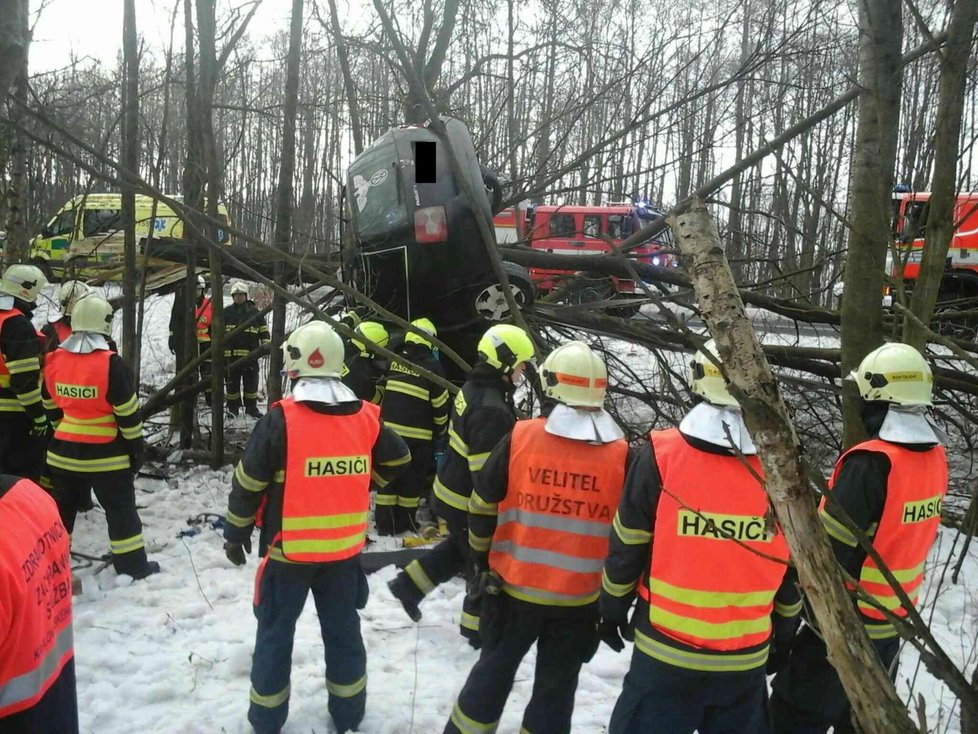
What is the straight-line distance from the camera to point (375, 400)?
624cm

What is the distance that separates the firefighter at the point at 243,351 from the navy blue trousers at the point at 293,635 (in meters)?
6.53

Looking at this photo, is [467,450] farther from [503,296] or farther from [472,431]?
[503,296]

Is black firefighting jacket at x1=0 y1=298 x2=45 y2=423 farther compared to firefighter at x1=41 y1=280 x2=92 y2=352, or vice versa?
firefighter at x1=41 y1=280 x2=92 y2=352

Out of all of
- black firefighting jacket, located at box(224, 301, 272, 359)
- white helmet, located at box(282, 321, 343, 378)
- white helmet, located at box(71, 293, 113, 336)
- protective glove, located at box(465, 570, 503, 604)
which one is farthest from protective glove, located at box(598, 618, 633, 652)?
black firefighting jacket, located at box(224, 301, 272, 359)

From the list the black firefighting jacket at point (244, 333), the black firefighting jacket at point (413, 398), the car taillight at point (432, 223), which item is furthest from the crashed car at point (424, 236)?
the black firefighting jacket at point (244, 333)

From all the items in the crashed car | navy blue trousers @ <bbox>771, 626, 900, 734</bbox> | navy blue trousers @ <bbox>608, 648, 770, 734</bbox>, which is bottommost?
navy blue trousers @ <bbox>771, 626, 900, 734</bbox>

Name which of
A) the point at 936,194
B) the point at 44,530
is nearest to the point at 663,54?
the point at 936,194

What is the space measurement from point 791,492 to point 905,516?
2146mm

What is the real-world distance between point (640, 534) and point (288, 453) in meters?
1.54

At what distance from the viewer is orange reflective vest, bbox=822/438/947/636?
277 cm

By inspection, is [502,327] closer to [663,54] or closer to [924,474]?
[924,474]

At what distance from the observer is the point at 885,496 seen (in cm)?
277

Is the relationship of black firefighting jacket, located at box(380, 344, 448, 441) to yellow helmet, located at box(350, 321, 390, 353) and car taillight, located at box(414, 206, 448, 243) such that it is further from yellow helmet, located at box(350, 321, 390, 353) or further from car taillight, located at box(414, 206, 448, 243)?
car taillight, located at box(414, 206, 448, 243)

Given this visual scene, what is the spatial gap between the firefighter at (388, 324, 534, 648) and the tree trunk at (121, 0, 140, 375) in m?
4.11
